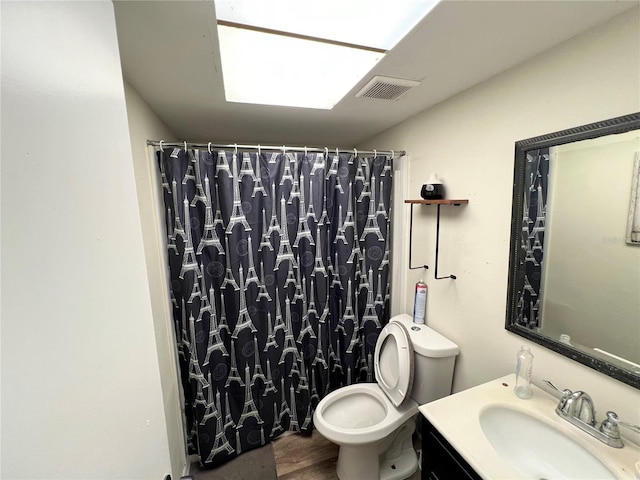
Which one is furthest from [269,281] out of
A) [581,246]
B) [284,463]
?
[581,246]

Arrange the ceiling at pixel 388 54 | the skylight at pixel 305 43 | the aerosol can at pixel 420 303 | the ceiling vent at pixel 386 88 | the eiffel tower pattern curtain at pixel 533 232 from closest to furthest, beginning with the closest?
the ceiling at pixel 388 54 < the skylight at pixel 305 43 < the eiffel tower pattern curtain at pixel 533 232 < the ceiling vent at pixel 386 88 < the aerosol can at pixel 420 303

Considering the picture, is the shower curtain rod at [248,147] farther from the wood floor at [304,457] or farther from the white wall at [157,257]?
the wood floor at [304,457]

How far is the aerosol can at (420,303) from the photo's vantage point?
1.71 metres

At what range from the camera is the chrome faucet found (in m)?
0.86

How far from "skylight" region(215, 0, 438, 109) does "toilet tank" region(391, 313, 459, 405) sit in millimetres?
1465

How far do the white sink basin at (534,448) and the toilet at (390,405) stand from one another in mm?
A: 420

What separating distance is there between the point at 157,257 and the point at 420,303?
1.61 metres

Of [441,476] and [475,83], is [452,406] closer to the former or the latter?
[441,476]

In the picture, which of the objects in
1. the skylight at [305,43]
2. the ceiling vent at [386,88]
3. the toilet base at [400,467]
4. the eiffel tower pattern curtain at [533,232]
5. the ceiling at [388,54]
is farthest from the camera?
the toilet base at [400,467]

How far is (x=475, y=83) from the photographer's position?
1.30 meters

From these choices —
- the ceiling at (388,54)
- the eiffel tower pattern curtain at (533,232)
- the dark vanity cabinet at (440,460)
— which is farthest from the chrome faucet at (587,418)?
the ceiling at (388,54)

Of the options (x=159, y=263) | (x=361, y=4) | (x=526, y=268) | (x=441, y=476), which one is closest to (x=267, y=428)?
(x=441, y=476)

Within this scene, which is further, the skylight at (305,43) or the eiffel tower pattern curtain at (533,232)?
the eiffel tower pattern curtain at (533,232)

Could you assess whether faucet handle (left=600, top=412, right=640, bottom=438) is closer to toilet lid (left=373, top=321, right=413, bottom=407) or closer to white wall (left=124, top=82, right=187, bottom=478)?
toilet lid (left=373, top=321, right=413, bottom=407)
